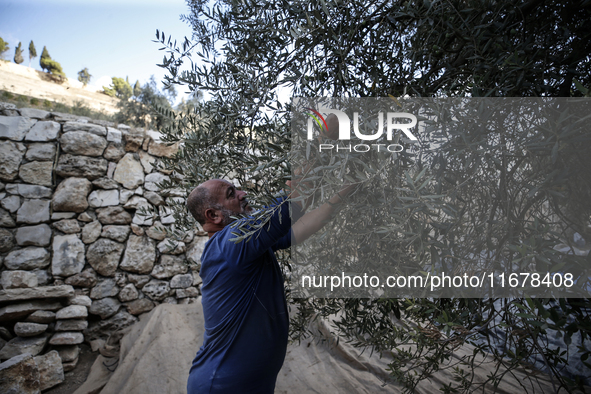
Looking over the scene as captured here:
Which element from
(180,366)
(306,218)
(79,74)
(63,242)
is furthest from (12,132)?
(79,74)

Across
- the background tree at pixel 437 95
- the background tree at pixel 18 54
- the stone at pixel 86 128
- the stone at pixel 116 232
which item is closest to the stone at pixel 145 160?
the stone at pixel 86 128

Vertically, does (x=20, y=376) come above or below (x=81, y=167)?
below

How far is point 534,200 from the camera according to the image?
1.37 m

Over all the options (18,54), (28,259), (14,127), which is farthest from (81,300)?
(18,54)

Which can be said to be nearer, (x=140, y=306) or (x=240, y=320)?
(x=240, y=320)

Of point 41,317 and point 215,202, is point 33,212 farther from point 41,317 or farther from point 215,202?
point 215,202

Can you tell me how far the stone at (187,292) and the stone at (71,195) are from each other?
2.12 m

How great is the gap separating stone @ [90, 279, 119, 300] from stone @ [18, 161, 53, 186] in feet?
5.91

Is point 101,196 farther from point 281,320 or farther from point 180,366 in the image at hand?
point 281,320

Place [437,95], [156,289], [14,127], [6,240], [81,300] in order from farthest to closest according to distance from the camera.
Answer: [156,289] < [81,300] < [14,127] < [6,240] < [437,95]

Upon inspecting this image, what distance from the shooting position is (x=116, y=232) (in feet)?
18.4

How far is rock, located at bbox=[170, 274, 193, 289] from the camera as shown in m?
5.91

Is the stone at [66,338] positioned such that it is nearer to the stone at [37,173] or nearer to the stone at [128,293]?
the stone at [128,293]

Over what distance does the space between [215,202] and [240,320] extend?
2.48ft
